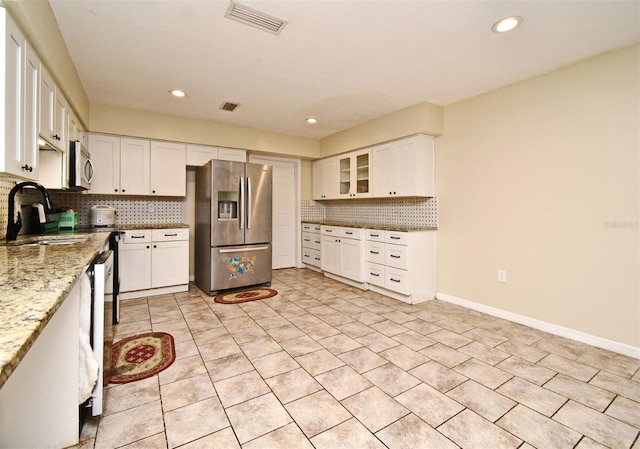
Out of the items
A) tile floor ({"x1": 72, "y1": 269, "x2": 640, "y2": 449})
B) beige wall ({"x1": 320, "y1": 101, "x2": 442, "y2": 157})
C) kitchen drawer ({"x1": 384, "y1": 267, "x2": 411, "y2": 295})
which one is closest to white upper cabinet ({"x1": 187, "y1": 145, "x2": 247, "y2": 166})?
beige wall ({"x1": 320, "y1": 101, "x2": 442, "y2": 157})

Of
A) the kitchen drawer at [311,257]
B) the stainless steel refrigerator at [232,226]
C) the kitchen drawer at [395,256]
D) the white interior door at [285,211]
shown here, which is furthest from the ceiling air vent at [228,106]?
the kitchen drawer at [311,257]

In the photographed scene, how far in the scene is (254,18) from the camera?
6.92 feet

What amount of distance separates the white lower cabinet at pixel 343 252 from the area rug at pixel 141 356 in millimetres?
2461

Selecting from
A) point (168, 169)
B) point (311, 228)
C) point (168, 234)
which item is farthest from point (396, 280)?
point (168, 169)

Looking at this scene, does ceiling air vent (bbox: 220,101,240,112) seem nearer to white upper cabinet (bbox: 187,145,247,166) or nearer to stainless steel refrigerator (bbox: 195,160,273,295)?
stainless steel refrigerator (bbox: 195,160,273,295)

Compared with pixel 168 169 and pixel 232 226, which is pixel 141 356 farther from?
pixel 168 169

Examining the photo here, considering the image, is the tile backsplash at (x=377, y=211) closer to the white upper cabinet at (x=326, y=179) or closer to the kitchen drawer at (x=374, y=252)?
the white upper cabinet at (x=326, y=179)

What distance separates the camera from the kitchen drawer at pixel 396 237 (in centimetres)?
365

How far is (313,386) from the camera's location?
6.34 ft

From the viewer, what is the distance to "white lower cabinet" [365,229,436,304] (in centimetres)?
364

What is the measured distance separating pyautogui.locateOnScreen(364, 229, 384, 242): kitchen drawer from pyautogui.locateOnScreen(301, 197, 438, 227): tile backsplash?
0.55 m

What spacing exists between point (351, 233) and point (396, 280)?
0.98m

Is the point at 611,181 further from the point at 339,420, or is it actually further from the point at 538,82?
the point at 339,420

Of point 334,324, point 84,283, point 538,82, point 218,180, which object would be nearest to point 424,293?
point 334,324
